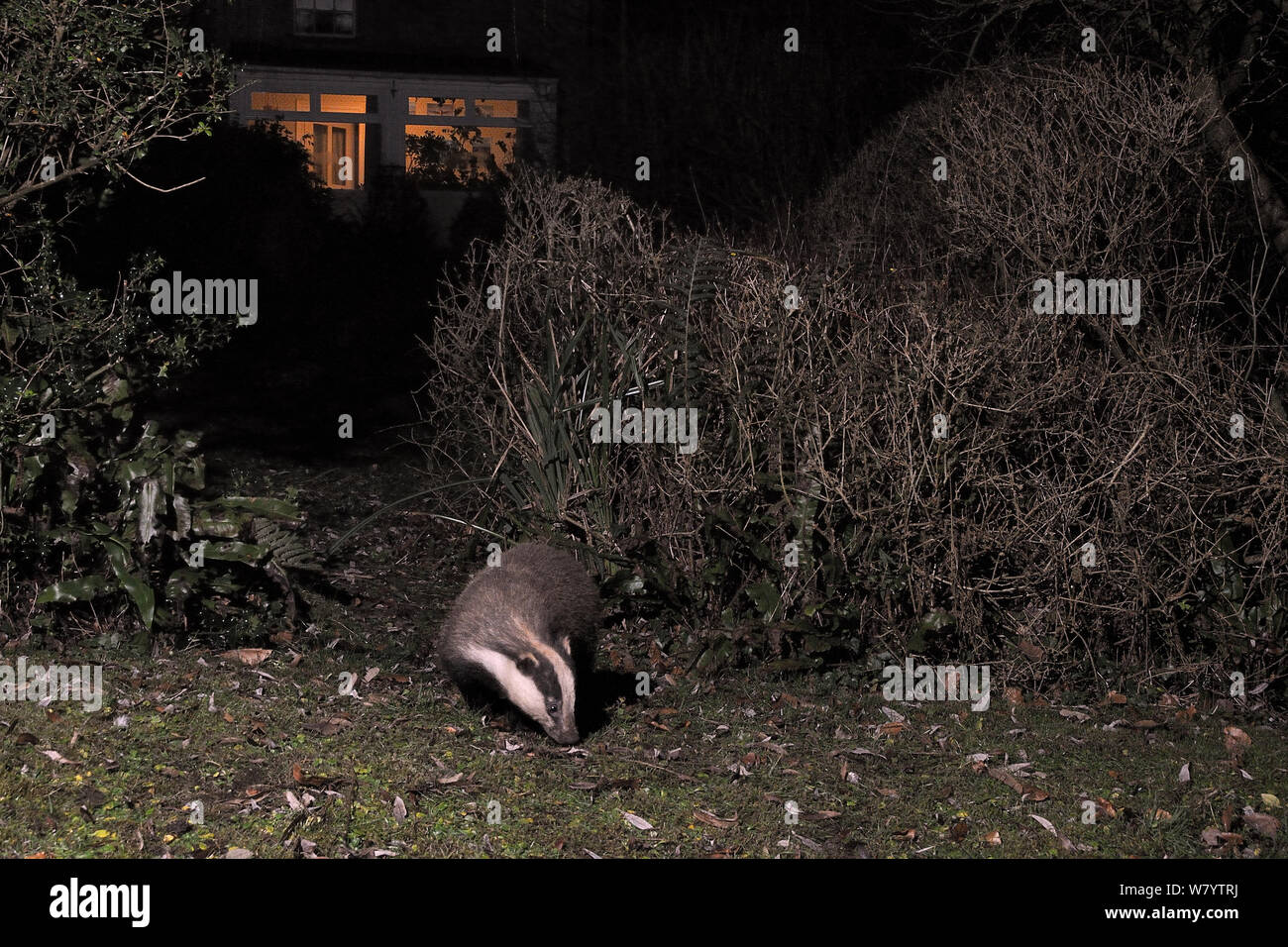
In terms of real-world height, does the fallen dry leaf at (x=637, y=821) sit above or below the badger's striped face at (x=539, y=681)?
below

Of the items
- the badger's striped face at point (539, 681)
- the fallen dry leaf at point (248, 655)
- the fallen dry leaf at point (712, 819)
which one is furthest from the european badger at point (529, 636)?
the fallen dry leaf at point (248, 655)

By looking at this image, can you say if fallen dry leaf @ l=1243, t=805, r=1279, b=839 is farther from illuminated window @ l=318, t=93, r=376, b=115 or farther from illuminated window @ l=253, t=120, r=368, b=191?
illuminated window @ l=318, t=93, r=376, b=115

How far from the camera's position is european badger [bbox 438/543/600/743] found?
24.2 feet

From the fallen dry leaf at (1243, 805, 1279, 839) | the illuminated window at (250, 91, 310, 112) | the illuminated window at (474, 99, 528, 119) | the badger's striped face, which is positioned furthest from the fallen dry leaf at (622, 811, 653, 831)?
the illuminated window at (250, 91, 310, 112)

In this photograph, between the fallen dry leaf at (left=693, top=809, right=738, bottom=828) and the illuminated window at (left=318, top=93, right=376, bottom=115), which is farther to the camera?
the illuminated window at (left=318, top=93, right=376, bottom=115)

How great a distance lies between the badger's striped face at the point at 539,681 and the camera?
732 cm

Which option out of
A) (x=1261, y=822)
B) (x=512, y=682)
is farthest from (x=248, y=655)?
(x=1261, y=822)

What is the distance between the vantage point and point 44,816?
616 cm

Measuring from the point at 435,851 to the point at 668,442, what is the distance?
13.7 ft

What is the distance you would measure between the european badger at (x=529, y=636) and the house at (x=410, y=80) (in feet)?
69.2

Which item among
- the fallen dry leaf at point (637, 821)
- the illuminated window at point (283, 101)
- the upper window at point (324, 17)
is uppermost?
the upper window at point (324, 17)

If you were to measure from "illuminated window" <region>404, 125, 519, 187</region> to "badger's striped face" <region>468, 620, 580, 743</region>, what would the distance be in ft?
74.6

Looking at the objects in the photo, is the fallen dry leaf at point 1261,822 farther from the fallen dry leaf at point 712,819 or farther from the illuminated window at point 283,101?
the illuminated window at point 283,101

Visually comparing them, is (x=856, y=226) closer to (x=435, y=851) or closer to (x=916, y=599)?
(x=916, y=599)
